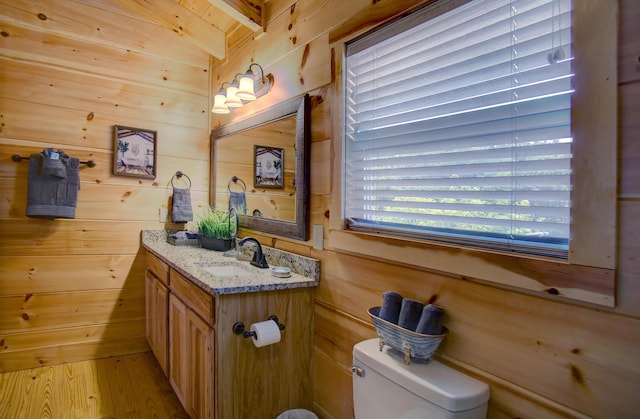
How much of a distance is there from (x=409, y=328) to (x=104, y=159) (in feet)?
8.35

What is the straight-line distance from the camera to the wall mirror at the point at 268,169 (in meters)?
1.91

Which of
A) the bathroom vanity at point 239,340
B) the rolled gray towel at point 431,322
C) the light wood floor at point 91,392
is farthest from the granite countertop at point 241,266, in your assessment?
the light wood floor at point 91,392

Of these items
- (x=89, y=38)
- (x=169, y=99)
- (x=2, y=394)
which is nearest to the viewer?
(x=2, y=394)

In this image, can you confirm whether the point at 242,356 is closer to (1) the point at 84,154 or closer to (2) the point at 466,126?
(2) the point at 466,126

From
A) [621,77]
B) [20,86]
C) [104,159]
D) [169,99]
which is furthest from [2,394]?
[621,77]

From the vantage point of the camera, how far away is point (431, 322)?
3.78ft

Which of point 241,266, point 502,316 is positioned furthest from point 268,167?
point 502,316

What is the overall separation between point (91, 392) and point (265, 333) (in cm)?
156

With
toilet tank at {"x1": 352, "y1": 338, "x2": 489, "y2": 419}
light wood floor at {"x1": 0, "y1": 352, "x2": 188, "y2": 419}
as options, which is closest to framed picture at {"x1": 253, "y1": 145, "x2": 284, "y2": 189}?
toilet tank at {"x1": 352, "y1": 338, "x2": 489, "y2": 419}

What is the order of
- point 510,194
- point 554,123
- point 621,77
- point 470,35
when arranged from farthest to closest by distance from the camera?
point 470,35, point 510,194, point 554,123, point 621,77

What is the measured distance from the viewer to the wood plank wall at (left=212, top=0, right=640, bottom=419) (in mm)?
823

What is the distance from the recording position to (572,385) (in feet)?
2.98

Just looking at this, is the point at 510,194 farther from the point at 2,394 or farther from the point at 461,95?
the point at 2,394

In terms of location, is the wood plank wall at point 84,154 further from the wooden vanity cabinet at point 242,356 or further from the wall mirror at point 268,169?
the wooden vanity cabinet at point 242,356
